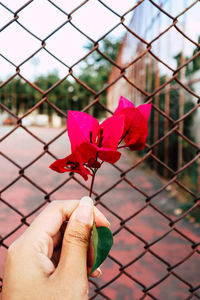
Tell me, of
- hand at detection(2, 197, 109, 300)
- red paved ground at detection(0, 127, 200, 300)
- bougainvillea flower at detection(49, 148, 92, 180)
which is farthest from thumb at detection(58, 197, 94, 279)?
red paved ground at detection(0, 127, 200, 300)

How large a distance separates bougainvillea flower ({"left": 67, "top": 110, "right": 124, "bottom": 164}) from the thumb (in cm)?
14

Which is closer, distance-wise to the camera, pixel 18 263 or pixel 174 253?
pixel 18 263

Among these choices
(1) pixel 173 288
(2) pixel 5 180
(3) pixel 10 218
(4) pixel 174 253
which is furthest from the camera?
(2) pixel 5 180

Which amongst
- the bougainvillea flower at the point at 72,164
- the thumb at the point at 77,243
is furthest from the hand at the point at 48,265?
the bougainvillea flower at the point at 72,164

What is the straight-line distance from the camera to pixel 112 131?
66 centimetres

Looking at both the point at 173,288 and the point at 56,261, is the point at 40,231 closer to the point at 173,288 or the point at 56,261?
the point at 56,261

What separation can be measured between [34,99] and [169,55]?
25.2 meters

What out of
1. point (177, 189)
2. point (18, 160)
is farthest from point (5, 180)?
point (177, 189)

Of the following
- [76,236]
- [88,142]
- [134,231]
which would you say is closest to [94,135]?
[88,142]

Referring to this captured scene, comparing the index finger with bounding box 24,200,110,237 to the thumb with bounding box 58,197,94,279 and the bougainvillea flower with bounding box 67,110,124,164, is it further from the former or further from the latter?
the bougainvillea flower with bounding box 67,110,124,164

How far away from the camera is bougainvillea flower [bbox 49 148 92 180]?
0.64 meters

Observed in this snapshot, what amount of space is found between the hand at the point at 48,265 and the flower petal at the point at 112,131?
16cm

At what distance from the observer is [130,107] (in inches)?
26.0

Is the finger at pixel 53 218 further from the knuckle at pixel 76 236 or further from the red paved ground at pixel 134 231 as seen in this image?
the red paved ground at pixel 134 231
